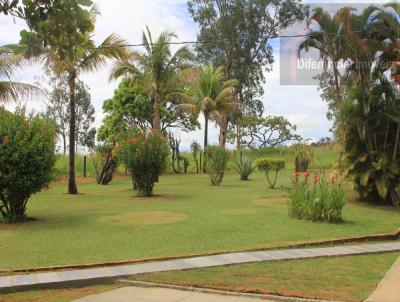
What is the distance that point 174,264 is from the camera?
654 centimetres

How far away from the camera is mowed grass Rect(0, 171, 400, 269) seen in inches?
295

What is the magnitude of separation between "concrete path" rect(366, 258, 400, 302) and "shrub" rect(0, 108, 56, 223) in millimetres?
7400

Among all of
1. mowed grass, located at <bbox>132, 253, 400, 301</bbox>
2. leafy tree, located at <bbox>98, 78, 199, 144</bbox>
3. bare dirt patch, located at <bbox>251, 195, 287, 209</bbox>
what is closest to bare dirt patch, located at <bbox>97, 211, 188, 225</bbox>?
bare dirt patch, located at <bbox>251, 195, 287, 209</bbox>

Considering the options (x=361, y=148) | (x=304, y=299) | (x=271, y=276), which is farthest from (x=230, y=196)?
(x=304, y=299)

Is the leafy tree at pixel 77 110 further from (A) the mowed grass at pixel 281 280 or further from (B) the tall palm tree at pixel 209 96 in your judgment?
(A) the mowed grass at pixel 281 280

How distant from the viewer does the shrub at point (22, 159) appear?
10.3 m

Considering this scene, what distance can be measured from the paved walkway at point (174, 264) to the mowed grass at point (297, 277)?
22 centimetres

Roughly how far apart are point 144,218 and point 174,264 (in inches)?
178

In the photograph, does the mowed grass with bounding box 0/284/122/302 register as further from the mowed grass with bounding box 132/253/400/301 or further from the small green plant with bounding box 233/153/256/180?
the small green plant with bounding box 233/153/256/180

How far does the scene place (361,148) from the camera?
566 inches

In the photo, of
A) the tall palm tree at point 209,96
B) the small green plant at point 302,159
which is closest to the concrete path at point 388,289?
the small green plant at point 302,159

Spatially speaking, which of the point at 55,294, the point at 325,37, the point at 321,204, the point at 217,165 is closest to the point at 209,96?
the point at 217,165

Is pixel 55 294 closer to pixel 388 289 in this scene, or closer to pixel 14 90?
pixel 388 289

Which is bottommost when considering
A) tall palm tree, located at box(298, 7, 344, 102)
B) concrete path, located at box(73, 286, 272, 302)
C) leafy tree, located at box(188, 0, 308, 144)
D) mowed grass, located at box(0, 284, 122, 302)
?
mowed grass, located at box(0, 284, 122, 302)
